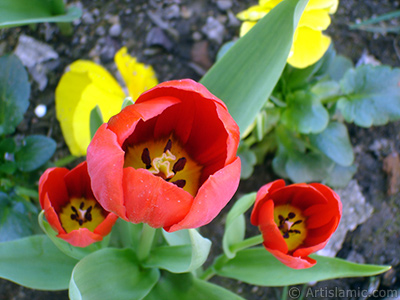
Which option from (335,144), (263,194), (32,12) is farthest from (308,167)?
(32,12)

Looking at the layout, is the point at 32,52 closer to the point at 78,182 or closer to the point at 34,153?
the point at 34,153

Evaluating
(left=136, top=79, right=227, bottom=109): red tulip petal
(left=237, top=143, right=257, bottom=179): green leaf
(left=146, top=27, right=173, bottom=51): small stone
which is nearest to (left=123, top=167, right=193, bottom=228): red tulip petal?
(left=136, top=79, right=227, bottom=109): red tulip petal

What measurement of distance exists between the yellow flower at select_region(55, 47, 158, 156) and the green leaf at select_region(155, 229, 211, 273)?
0.40 metres

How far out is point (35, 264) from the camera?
0.87 m

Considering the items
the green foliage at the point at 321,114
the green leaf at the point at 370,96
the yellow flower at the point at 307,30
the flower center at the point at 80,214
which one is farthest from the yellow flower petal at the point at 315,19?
the flower center at the point at 80,214

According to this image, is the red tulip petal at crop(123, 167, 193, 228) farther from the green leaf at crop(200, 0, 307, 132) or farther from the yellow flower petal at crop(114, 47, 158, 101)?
the yellow flower petal at crop(114, 47, 158, 101)

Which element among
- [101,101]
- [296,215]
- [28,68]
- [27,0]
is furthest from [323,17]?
[28,68]

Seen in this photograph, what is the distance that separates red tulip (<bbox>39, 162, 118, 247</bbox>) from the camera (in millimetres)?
731

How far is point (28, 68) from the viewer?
4.74 ft

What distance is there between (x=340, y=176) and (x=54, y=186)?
918 millimetres

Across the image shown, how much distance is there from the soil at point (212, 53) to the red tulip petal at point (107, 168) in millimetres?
814

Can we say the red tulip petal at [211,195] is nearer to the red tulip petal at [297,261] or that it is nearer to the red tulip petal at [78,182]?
the red tulip petal at [297,261]

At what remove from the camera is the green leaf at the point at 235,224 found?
0.87 meters

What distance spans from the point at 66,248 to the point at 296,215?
0.46 meters
